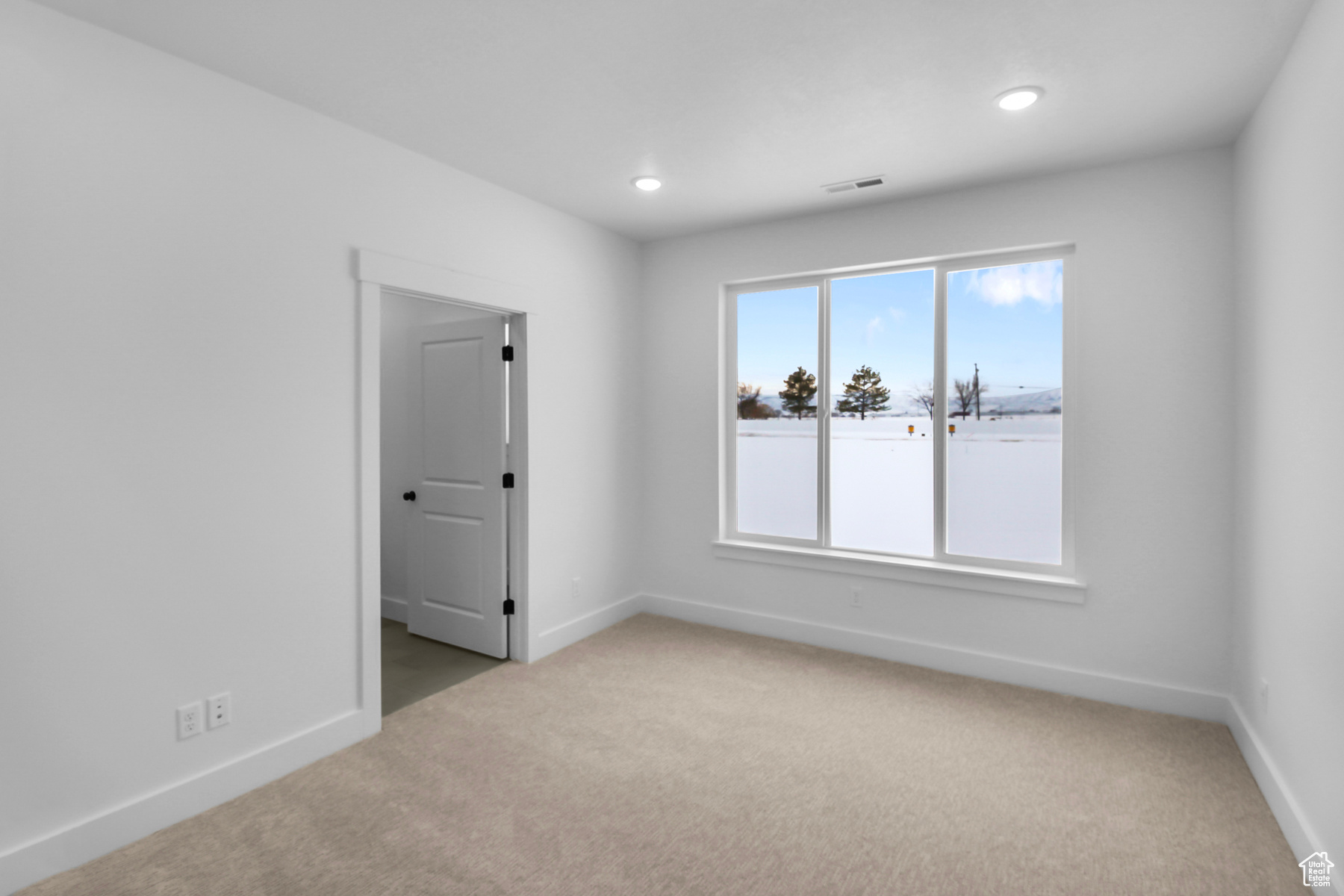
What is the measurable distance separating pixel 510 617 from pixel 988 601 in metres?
2.69

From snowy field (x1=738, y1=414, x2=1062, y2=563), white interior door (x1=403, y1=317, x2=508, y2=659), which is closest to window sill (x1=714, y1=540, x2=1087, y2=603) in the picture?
snowy field (x1=738, y1=414, x2=1062, y2=563)

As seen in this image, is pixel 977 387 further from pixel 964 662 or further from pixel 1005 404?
pixel 964 662

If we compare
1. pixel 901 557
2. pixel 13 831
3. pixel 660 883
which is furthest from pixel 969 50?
pixel 13 831

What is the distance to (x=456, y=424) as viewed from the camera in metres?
4.00

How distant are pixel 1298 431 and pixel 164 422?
3.84 metres

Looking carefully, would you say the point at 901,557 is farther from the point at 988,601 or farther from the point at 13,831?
the point at 13,831

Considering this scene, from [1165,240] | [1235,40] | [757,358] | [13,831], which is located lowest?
[13,831]

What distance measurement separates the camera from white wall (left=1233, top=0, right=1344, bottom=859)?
6.06ft

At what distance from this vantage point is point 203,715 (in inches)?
92.3

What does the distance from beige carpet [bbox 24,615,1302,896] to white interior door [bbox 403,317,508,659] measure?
684mm

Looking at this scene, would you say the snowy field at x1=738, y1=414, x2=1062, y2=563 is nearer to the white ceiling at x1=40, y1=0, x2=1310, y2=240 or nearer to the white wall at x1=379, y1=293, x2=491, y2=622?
the white ceiling at x1=40, y1=0, x2=1310, y2=240

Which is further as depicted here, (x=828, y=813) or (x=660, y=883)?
(x=828, y=813)

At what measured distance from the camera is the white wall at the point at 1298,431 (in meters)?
1.85

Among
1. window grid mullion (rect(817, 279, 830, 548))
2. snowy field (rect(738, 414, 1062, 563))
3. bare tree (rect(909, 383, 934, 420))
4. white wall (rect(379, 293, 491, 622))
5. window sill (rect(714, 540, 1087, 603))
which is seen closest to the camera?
window sill (rect(714, 540, 1087, 603))
